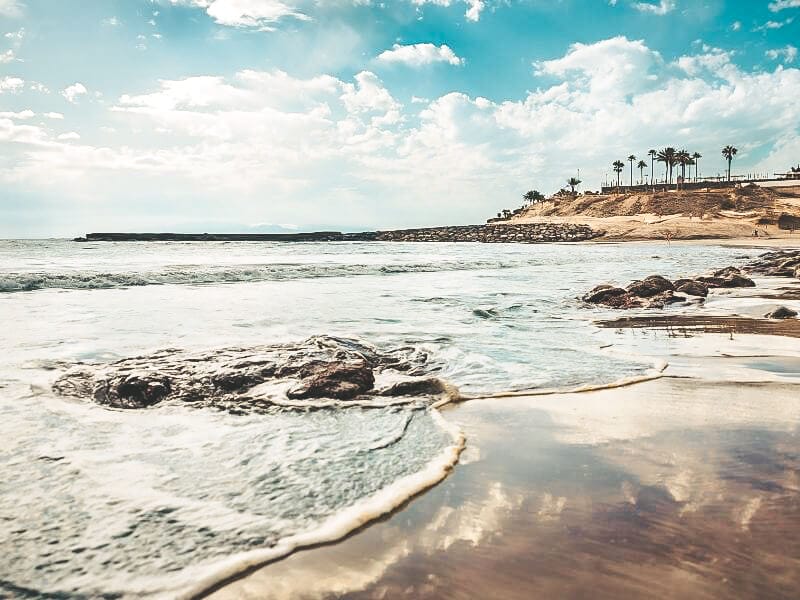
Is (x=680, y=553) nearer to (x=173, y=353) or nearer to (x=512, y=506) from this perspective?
(x=512, y=506)

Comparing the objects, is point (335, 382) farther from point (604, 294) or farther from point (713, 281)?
point (713, 281)

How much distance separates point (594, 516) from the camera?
2.33 m

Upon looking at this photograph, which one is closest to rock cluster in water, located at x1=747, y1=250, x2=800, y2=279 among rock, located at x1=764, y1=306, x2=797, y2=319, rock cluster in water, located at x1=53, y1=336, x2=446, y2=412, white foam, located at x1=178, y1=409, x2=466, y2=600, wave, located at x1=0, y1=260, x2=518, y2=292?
rock, located at x1=764, y1=306, x2=797, y2=319

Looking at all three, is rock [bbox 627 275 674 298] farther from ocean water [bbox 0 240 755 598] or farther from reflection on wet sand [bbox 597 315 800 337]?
ocean water [bbox 0 240 755 598]

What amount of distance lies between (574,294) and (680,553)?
10463mm

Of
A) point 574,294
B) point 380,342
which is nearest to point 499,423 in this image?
point 380,342

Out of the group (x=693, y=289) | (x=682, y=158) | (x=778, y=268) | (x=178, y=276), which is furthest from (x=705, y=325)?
(x=682, y=158)

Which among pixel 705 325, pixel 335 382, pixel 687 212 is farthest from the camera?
pixel 687 212

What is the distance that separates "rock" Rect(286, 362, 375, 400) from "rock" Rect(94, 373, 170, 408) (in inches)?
39.9

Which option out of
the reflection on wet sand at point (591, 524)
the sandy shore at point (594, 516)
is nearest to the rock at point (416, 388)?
the sandy shore at point (594, 516)

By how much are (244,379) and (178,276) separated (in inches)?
570

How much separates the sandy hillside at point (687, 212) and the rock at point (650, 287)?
143 feet

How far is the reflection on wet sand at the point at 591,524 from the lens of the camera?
1.90 metres

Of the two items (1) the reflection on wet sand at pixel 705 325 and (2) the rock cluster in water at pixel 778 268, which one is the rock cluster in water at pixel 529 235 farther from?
(1) the reflection on wet sand at pixel 705 325
